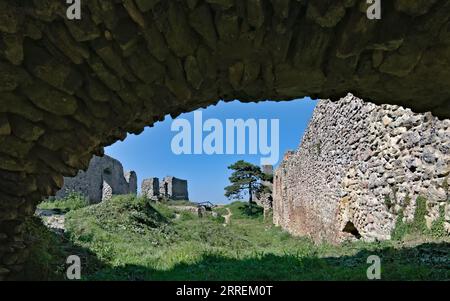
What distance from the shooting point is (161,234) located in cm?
1130

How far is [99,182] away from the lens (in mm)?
21297

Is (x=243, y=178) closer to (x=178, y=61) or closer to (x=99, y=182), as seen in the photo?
(x=99, y=182)

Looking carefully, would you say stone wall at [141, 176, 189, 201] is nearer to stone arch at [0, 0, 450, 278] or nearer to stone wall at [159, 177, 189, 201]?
stone wall at [159, 177, 189, 201]

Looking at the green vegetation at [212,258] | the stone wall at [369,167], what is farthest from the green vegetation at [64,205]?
the stone wall at [369,167]

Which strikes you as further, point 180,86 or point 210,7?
point 180,86

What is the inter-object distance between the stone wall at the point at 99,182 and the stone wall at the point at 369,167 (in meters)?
11.8

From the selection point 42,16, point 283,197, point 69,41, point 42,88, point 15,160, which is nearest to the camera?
point 42,16

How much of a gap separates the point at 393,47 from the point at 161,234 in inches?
384

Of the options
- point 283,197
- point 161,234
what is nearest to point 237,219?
point 283,197

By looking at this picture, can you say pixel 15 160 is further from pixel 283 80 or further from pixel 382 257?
Result: pixel 382 257

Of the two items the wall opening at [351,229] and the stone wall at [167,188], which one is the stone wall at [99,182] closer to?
the stone wall at [167,188]

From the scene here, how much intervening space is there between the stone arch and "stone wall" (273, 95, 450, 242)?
3.25 meters

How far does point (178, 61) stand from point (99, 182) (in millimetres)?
19755

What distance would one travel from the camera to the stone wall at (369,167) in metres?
6.50
